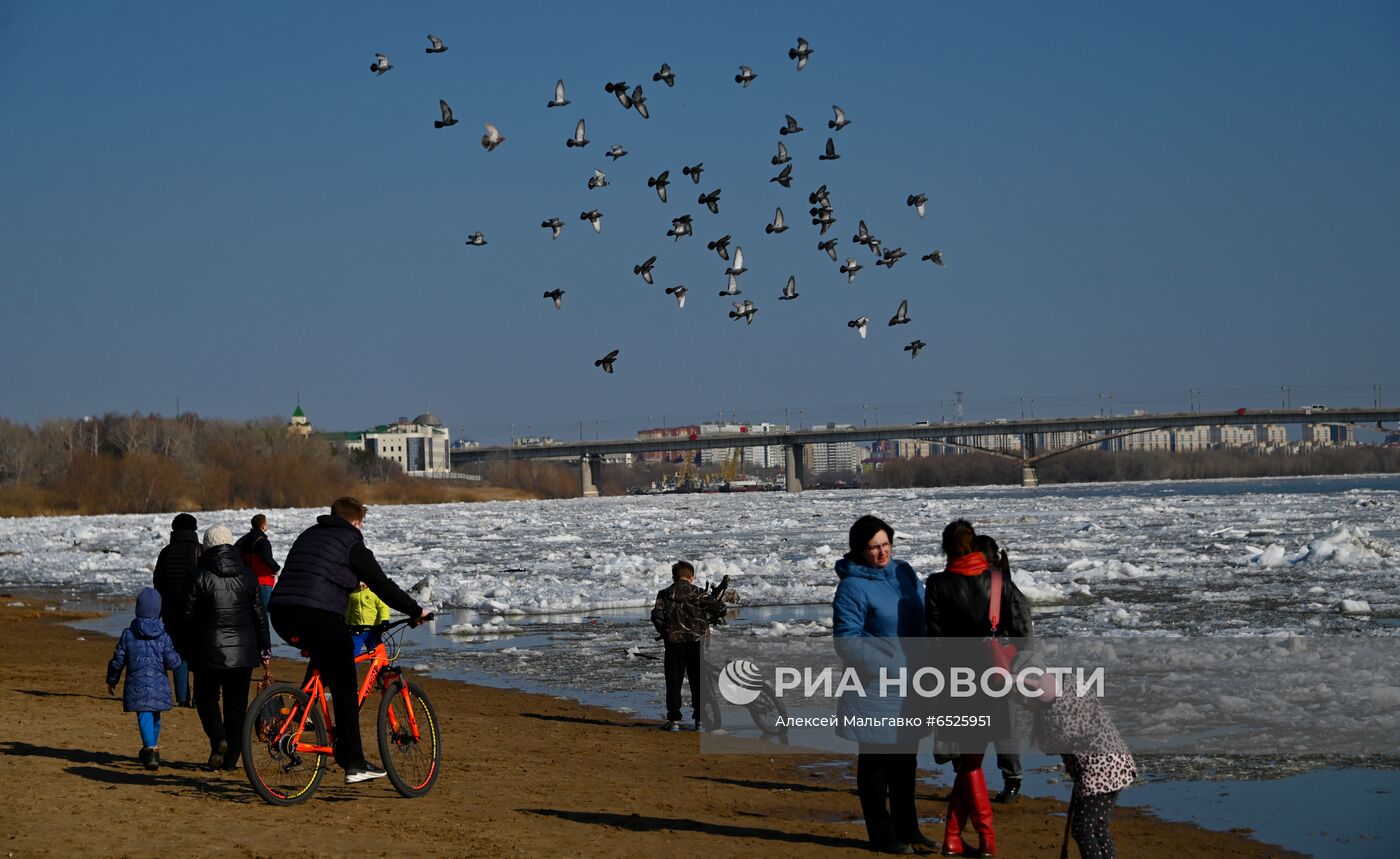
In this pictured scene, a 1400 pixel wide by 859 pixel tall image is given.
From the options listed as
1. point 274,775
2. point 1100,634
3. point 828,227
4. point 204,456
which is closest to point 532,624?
point 1100,634

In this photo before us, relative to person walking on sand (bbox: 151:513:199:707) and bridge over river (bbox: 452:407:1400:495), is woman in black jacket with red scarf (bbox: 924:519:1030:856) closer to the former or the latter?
person walking on sand (bbox: 151:513:199:707)

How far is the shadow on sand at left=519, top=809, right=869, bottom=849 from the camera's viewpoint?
27.4 feet

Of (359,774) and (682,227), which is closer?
(359,774)

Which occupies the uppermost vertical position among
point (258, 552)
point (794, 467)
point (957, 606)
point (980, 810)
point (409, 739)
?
point (794, 467)

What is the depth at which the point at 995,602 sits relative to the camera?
24.7 feet

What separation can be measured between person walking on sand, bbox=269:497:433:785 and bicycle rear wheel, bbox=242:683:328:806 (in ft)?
0.65

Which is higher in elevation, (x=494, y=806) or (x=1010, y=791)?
(x=494, y=806)

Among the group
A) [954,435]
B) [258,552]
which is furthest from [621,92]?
[954,435]

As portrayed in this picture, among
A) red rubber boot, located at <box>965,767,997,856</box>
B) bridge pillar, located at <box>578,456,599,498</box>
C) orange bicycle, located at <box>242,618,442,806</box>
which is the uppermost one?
bridge pillar, located at <box>578,456,599,498</box>

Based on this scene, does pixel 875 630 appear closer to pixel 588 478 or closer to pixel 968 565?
pixel 968 565

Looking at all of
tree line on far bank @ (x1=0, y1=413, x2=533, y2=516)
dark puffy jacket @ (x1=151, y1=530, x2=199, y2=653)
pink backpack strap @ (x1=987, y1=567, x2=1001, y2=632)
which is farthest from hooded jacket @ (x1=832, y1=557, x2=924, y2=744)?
tree line on far bank @ (x1=0, y1=413, x2=533, y2=516)

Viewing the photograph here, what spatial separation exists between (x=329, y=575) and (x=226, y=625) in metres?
1.30

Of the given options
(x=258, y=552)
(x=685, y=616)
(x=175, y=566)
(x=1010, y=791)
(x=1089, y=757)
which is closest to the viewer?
(x=1089, y=757)

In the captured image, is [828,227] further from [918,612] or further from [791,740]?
[918,612]
